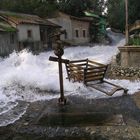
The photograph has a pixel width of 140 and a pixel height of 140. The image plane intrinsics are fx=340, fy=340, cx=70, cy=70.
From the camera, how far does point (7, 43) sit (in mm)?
27938

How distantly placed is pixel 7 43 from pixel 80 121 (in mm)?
20552

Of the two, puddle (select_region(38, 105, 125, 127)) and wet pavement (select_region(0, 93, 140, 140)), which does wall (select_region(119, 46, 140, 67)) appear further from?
puddle (select_region(38, 105, 125, 127))

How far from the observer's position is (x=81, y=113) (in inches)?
364

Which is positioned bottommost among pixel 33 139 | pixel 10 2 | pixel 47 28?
pixel 33 139

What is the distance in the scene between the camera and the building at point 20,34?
90.2ft

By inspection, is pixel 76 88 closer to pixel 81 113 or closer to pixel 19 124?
pixel 81 113

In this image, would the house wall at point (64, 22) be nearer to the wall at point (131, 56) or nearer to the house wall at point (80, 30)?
the house wall at point (80, 30)

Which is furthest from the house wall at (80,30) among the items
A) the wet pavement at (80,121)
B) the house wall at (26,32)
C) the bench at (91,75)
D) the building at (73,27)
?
the wet pavement at (80,121)

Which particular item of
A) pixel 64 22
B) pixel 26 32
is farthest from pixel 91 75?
pixel 64 22

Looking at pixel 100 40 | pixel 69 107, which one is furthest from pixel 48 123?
pixel 100 40

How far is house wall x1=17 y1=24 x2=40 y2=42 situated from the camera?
30.2 m

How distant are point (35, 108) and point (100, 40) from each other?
40.7 meters

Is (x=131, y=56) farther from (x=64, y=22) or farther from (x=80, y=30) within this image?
(x=80, y=30)

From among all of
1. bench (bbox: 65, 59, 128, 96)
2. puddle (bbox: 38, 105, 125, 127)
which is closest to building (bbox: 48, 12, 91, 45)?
bench (bbox: 65, 59, 128, 96)
